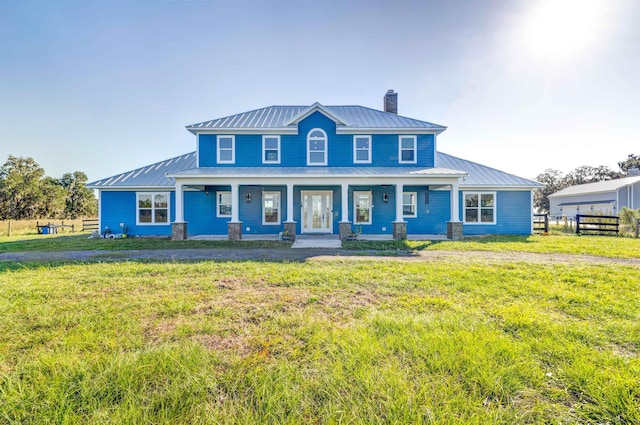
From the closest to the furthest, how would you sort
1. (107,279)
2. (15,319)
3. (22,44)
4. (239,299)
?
1. (15,319)
2. (239,299)
3. (107,279)
4. (22,44)

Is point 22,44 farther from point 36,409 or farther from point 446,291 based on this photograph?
point 446,291

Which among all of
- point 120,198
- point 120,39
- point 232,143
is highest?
point 120,39

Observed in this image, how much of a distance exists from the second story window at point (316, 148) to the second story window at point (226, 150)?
429 centimetres

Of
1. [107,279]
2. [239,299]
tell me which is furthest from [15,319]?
[239,299]

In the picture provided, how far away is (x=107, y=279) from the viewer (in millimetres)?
5641

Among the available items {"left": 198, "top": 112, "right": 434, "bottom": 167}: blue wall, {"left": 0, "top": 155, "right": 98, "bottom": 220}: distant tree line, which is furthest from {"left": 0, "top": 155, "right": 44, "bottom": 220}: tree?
{"left": 198, "top": 112, "right": 434, "bottom": 167}: blue wall

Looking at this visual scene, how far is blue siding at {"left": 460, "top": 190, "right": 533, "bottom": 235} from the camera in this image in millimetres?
15688

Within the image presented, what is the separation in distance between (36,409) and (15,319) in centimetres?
248

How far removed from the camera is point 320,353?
282 centimetres

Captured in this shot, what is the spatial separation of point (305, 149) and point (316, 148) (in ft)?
2.09

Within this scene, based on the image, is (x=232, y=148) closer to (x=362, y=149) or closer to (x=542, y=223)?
(x=362, y=149)

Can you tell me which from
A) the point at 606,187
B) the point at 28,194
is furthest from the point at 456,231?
the point at 28,194

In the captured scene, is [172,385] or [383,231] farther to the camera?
[383,231]

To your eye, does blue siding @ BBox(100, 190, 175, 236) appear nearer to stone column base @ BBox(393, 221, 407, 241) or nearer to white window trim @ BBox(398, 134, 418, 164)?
stone column base @ BBox(393, 221, 407, 241)
